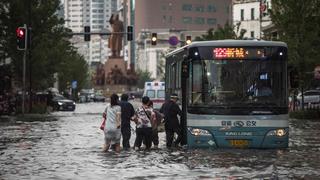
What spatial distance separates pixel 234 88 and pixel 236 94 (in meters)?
0.17

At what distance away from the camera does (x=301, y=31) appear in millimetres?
46469

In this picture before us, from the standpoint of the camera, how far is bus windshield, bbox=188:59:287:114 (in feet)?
67.1

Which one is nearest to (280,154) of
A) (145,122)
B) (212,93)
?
(212,93)

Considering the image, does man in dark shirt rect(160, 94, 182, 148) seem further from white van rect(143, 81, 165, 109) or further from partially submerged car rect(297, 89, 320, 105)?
partially submerged car rect(297, 89, 320, 105)

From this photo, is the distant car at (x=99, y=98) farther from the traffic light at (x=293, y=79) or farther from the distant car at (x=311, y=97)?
the traffic light at (x=293, y=79)

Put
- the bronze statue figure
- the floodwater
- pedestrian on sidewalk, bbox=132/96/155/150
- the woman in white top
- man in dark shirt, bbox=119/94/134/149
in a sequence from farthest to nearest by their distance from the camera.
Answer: the bronze statue figure → man in dark shirt, bbox=119/94/134/149 → pedestrian on sidewalk, bbox=132/96/155/150 → the woman in white top → the floodwater

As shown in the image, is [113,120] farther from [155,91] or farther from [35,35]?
[35,35]

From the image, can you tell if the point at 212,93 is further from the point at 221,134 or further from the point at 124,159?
the point at 124,159

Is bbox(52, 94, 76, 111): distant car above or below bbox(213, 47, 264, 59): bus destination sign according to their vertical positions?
below

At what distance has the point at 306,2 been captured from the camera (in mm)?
47000

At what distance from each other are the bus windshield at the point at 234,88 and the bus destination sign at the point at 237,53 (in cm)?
14

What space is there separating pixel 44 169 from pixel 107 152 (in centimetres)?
452

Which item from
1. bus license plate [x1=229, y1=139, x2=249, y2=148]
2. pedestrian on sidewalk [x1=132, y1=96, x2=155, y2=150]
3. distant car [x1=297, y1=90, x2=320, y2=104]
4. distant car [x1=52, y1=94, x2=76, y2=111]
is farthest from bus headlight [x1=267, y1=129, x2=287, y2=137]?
distant car [x1=52, y1=94, x2=76, y2=111]

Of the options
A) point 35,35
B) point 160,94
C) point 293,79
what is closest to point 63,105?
point 35,35
